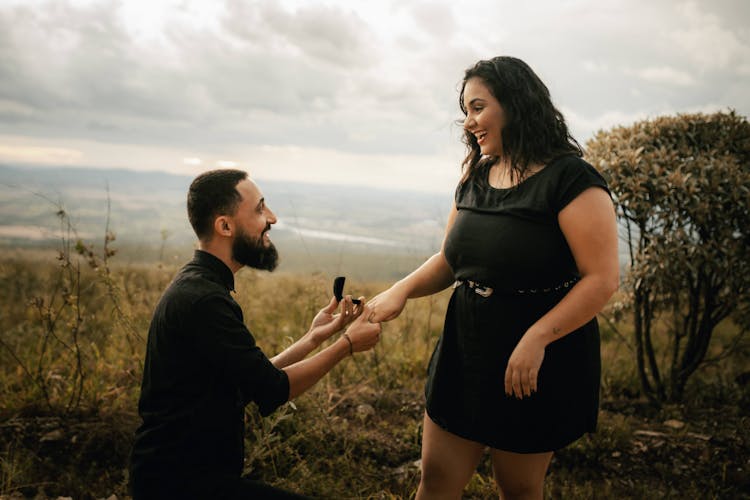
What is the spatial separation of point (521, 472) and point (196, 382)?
1452 mm

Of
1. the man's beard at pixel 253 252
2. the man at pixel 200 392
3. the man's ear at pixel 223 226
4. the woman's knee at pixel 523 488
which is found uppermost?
the man's ear at pixel 223 226

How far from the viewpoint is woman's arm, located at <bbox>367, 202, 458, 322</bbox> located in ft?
8.47

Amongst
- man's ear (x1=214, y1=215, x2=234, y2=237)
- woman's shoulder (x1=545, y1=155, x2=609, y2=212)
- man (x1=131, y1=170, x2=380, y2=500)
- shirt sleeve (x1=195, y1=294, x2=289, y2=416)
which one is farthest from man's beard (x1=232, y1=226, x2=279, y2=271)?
woman's shoulder (x1=545, y1=155, x2=609, y2=212)

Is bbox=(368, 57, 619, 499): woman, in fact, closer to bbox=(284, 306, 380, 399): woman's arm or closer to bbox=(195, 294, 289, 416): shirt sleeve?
bbox=(284, 306, 380, 399): woman's arm

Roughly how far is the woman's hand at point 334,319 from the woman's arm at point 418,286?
4.0 inches

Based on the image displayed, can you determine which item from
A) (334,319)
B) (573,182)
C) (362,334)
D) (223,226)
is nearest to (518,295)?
(573,182)

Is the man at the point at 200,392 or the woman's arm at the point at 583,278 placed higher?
the woman's arm at the point at 583,278

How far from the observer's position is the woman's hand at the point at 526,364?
193cm

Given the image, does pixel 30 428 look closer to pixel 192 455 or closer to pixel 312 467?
pixel 312 467

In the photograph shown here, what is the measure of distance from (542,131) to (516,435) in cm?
132

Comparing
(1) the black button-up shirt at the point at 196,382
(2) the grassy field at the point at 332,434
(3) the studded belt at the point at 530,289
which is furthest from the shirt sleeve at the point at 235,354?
(2) the grassy field at the point at 332,434

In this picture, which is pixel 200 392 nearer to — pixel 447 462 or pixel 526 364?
pixel 447 462

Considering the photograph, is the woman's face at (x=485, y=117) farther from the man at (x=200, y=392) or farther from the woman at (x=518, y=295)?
the man at (x=200, y=392)

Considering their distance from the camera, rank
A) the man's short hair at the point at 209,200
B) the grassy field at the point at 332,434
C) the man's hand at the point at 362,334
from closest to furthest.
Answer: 1. the man's short hair at the point at 209,200
2. the man's hand at the point at 362,334
3. the grassy field at the point at 332,434
